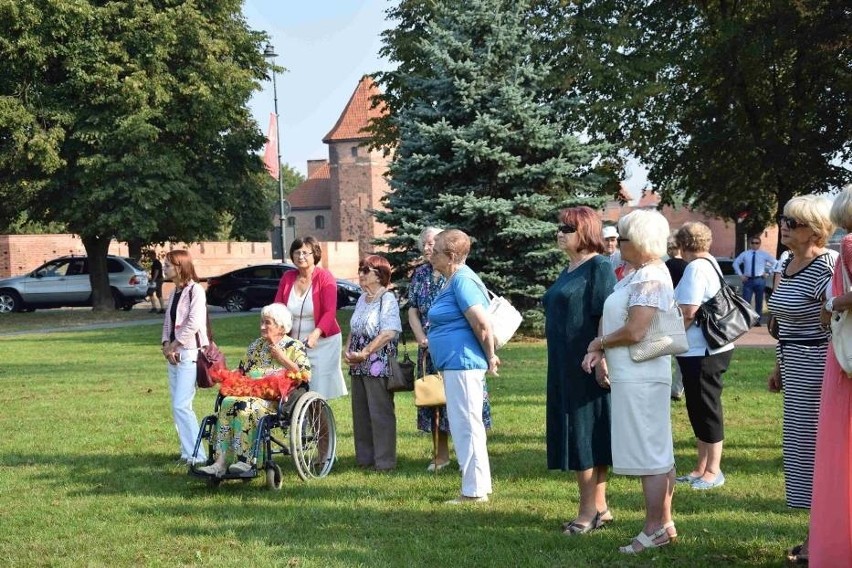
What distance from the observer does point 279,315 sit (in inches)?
327

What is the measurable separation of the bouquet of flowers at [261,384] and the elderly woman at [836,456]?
166 inches

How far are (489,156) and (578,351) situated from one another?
14.2m

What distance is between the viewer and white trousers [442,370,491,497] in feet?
23.7

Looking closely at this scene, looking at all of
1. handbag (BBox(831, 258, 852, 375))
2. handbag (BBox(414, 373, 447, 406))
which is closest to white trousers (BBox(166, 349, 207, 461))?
handbag (BBox(414, 373, 447, 406))

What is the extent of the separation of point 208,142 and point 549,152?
17815 millimetres

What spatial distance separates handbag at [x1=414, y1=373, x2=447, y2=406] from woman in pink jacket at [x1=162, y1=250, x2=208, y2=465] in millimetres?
1887

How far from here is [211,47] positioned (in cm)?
3416

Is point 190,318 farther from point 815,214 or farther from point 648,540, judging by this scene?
point 815,214

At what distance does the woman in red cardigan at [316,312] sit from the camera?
29.7 feet

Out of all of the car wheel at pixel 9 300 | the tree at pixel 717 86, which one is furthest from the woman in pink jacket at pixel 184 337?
the car wheel at pixel 9 300

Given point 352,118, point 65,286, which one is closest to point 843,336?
point 65,286

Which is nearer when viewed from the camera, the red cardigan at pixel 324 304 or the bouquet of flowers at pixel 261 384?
the bouquet of flowers at pixel 261 384

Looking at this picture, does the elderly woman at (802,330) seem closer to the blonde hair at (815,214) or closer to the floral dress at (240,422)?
the blonde hair at (815,214)

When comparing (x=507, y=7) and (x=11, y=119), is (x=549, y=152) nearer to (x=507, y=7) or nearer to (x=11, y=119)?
(x=507, y=7)
